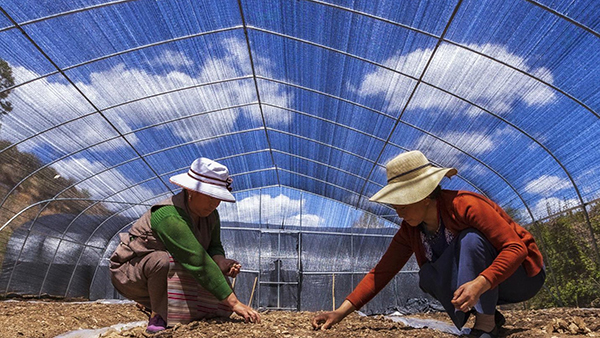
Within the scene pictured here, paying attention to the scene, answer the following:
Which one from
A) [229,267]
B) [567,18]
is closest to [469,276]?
[229,267]

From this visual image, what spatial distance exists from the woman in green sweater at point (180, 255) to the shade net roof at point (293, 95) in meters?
4.56

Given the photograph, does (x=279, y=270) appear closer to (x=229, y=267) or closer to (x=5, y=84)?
(x=5, y=84)

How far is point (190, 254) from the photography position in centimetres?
295

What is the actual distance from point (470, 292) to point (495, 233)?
1.21 ft

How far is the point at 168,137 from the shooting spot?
12.1 metres

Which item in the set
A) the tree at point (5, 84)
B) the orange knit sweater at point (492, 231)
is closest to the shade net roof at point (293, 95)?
the tree at point (5, 84)

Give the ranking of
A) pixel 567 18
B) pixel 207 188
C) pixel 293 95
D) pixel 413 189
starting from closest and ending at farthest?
pixel 413 189 → pixel 207 188 → pixel 567 18 → pixel 293 95

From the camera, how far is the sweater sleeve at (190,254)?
9.66 ft

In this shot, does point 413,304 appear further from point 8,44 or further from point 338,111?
point 8,44

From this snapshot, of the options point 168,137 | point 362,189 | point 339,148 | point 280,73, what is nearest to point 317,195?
point 362,189

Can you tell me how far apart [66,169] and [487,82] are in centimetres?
881

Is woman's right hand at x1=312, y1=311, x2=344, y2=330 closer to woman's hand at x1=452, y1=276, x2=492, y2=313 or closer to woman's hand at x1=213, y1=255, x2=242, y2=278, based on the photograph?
woman's hand at x1=213, y1=255, x2=242, y2=278

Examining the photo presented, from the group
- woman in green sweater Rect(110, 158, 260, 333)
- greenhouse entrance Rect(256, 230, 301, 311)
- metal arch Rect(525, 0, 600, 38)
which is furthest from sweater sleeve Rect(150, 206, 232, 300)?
greenhouse entrance Rect(256, 230, 301, 311)

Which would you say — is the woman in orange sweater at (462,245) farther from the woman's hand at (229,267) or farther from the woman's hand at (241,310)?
the woman's hand at (229,267)
